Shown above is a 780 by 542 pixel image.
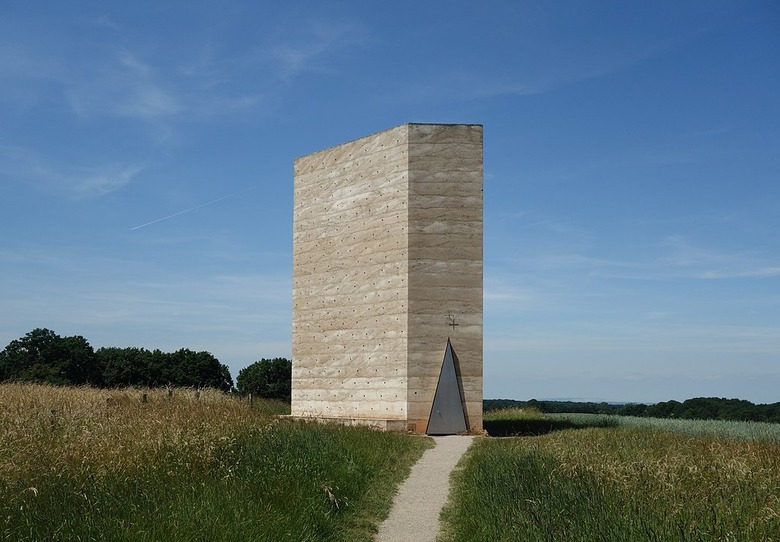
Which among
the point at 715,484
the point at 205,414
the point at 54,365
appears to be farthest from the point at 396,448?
the point at 54,365

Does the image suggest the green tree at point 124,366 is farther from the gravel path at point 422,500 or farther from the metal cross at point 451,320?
the gravel path at point 422,500

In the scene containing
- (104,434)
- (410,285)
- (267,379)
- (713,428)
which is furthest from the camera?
(267,379)

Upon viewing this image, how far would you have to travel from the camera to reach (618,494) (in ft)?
30.8

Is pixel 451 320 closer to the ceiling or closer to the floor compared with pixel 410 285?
closer to the floor

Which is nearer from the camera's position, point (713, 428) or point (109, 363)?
point (713, 428)

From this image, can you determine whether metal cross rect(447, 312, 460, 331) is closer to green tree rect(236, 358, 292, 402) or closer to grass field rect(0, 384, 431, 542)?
grass field rect(0, 384, 431, 542)

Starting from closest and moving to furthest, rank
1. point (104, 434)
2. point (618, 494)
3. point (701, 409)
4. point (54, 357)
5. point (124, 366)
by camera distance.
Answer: point (618, 494) < point (104, 434) < point (701, 409) < point (54, 357) < point (124, 366)

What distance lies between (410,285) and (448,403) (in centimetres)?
401

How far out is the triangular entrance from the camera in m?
23.4

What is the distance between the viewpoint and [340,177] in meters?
27.7

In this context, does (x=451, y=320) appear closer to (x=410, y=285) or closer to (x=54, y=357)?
(x=410, y=285)

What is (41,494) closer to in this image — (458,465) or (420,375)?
(458,465)

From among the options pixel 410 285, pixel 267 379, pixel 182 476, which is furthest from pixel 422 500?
pixel 267 379

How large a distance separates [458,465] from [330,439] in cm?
334
